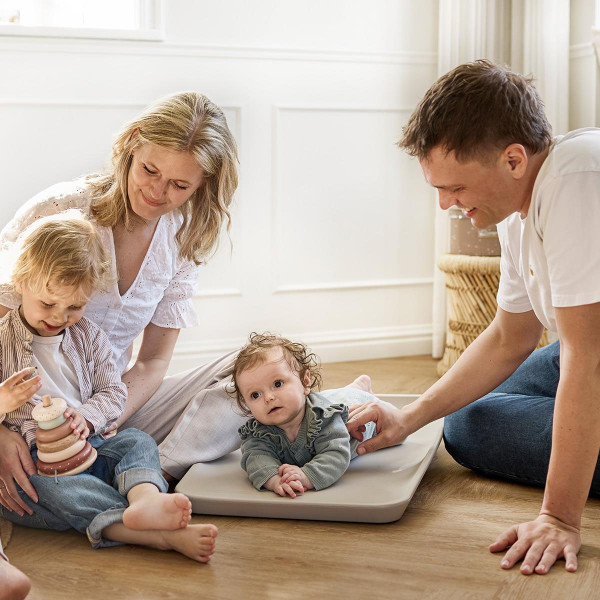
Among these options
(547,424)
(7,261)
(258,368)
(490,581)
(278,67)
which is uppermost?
(278,67)

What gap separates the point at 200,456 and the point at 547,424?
28.6 inches

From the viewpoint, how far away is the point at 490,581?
1.43 meters

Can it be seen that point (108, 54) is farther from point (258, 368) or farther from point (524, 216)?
point (524, 216)

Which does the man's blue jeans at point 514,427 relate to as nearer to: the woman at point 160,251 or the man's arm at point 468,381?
the man's arm at point 468,381

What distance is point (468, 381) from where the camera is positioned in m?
1.85

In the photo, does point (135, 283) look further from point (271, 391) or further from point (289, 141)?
point (289, 141)

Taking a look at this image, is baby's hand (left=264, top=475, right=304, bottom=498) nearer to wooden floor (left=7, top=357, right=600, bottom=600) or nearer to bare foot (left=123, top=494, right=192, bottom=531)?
wooden floor (left=7, top=357, right=600, bottom=600)

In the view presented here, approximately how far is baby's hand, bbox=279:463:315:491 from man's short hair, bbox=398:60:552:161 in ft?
2.20

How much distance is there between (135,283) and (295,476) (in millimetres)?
561

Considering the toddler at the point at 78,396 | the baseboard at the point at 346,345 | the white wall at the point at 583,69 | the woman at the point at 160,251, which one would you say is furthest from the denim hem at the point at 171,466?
the white wall at the point at 583,69

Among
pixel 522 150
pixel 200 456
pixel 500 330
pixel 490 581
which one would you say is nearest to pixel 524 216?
pixel 522 150

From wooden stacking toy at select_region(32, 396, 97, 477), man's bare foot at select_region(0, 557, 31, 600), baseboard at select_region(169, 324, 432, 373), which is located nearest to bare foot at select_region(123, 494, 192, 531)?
wooden stacking toy at select_region(32, 396, 97, 477)

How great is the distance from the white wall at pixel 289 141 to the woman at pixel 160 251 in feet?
3.57

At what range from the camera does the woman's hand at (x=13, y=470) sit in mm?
1635
